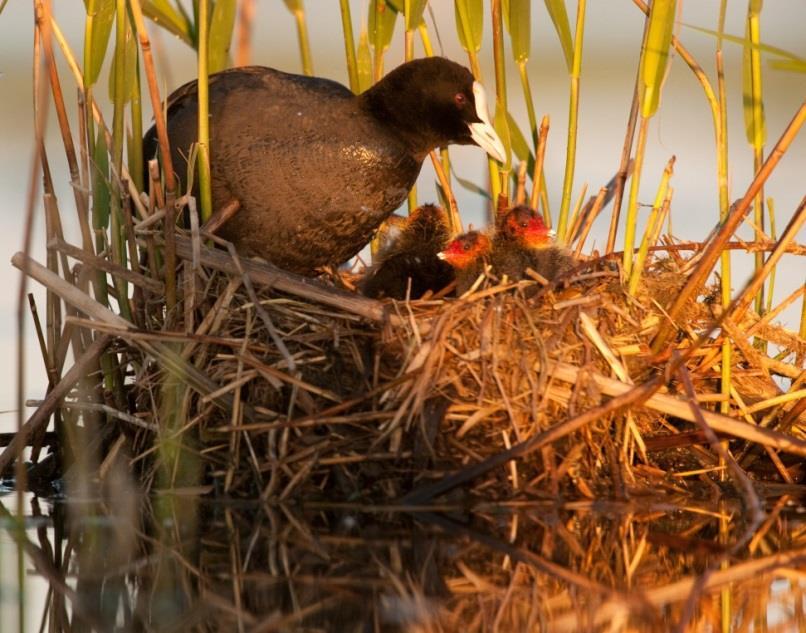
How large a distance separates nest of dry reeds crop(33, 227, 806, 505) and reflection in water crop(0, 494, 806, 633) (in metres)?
0.13

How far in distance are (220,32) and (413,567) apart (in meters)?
2.71

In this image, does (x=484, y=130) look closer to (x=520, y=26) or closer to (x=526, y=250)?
(x=520, y=26)

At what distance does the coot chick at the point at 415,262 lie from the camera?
447 centimetres

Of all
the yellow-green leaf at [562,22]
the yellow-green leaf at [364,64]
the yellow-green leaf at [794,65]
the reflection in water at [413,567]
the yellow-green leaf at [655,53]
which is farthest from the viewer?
the yellow-green leaf at [364,64]

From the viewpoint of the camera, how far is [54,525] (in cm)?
350

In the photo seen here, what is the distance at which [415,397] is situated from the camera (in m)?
3.74

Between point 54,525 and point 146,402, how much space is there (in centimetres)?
64

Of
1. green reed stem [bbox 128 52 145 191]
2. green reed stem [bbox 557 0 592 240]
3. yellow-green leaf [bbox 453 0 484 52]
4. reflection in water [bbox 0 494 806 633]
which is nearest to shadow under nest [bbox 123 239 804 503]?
reflection in water [bbox 0 494 806 633]

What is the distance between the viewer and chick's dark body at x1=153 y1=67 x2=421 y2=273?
439 cm

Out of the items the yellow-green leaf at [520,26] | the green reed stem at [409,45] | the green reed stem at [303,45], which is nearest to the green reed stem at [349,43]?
the green reed stem at [409,45]

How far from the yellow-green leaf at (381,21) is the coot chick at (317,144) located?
1.25ft

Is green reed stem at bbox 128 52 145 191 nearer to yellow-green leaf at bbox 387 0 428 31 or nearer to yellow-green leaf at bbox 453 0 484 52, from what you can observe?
yellow-green leaf at bbox 387 0 428 31

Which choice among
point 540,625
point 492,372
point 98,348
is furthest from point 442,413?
point 540,625

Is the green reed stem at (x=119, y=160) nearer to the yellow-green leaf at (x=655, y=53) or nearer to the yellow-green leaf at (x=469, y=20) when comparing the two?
the yellow-green leaf at (x=469, y=20)
